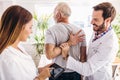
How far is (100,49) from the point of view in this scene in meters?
1.98

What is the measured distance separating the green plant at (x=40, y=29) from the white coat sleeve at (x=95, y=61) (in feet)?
10.3

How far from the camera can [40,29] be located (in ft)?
17.0

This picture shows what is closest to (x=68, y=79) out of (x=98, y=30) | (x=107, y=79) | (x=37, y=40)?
(x=107, y=79)

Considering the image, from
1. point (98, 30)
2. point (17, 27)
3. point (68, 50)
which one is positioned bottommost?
point (68, 50)

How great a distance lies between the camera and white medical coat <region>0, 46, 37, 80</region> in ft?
4.69

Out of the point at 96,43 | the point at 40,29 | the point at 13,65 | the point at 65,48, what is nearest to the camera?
the point at 13,65

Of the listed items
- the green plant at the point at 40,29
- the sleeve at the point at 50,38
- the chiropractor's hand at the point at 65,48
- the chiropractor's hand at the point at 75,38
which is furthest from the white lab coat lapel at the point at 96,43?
the green plant at the point at 40,29

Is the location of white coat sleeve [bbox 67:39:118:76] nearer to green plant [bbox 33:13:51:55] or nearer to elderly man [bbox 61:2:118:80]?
elderly man [bbox 61:2:118:80]

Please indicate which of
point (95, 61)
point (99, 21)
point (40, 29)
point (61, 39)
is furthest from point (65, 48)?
point (40, 29)

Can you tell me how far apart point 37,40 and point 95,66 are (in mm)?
3273

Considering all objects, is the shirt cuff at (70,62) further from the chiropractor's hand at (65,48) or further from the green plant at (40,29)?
the green plant at (40,29)

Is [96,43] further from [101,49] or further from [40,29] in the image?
[40,29]

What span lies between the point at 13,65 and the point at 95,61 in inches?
32.7

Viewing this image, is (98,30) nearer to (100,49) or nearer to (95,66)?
(100,49)
